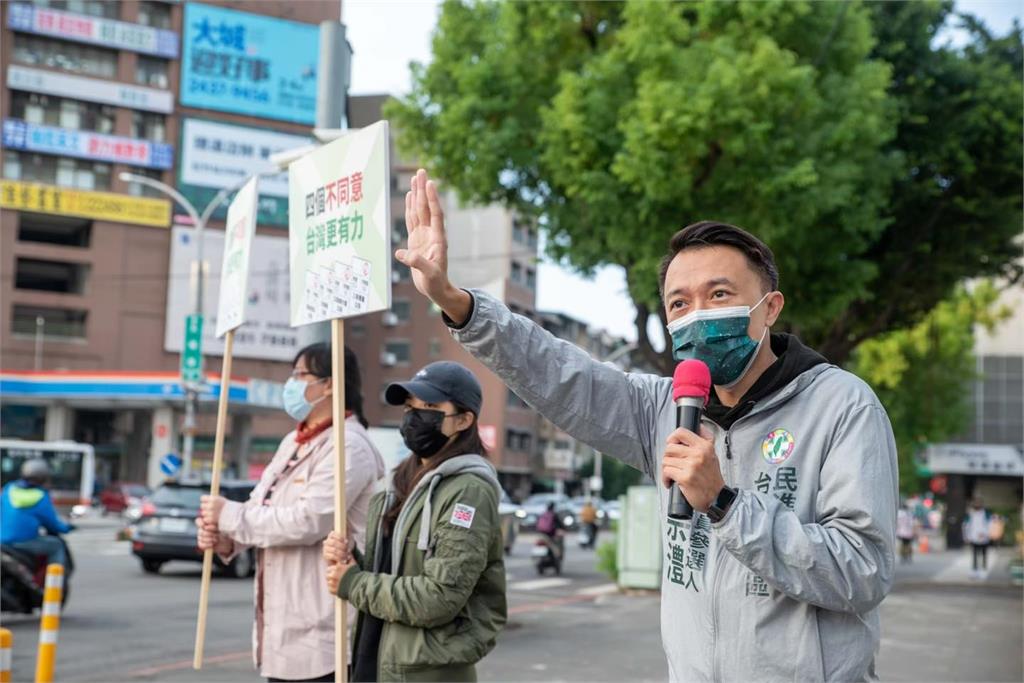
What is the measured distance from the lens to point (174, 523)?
59.3ft

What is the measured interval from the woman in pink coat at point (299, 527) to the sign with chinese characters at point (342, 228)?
509 millimetres

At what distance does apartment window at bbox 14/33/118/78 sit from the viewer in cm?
5016

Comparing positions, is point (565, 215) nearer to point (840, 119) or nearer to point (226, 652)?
point (840, 119)

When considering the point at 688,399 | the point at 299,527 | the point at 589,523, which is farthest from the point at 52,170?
the point at 688,399

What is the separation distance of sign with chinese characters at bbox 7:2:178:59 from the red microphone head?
2104 inches

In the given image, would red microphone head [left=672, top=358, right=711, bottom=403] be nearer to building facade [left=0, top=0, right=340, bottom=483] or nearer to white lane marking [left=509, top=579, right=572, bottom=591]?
white lane marking [left=509, top=579, right=572, bottom=591]

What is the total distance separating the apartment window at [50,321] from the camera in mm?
49844

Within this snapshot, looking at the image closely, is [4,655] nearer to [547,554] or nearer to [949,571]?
[547,554]

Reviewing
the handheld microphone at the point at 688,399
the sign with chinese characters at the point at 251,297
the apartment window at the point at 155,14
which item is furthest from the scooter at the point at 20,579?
the apartment window at the point at 155,14

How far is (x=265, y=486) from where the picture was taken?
479 centimetres

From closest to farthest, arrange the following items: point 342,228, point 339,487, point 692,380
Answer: point 692,380 → point 339,487 → point 342,228

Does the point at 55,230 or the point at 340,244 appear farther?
the point at 55,230

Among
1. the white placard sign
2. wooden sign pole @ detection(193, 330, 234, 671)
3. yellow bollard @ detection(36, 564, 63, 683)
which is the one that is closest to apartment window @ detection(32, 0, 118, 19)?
the white placard sign

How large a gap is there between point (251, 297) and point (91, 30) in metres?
13.7
